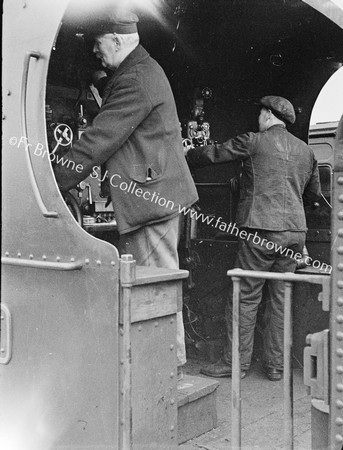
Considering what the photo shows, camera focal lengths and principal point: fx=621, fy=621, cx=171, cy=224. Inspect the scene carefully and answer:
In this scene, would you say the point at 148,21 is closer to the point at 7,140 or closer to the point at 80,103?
the point at 80,103

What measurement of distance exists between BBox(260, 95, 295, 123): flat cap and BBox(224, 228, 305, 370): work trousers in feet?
2.84

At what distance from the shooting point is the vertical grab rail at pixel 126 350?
2377mm

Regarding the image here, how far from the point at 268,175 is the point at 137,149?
1681 mm

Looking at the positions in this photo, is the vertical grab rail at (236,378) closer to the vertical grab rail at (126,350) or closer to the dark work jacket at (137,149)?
the vertical grab rail at (126,350)

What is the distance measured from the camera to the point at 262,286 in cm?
453

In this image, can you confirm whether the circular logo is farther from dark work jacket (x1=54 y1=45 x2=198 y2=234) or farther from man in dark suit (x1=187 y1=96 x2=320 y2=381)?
dark work jacket (x1=54 y1=45 x2=198 y2=234)

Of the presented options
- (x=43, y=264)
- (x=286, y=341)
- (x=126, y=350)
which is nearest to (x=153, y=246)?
(x=43, y=264)

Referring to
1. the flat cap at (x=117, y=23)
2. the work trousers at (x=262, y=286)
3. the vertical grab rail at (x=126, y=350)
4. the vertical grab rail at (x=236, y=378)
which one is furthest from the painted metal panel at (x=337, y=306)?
the work trousers at (x=262, y=286)

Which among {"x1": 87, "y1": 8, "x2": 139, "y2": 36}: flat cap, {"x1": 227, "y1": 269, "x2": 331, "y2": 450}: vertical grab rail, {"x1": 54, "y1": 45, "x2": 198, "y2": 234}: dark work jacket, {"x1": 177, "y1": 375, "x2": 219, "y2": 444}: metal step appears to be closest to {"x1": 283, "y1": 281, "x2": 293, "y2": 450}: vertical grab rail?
{"x1": 227, "y1": 269, "x2": 331, "y2": 450}: vertical grab rail

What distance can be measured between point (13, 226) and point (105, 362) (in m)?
0.77

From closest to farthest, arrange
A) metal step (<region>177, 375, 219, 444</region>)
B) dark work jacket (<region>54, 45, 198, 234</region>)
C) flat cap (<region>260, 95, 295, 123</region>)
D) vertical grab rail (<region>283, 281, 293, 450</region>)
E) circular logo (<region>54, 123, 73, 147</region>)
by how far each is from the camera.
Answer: vertical grab rail (<region>283, 281, 293, 450</region>) < dark work jacket (<region>54, 45, 198, 234</region>) < metal step (<region>177, 375, 219, 444</region>) < circular logo (<region>54, 123, 73, 147</region>) < flat cap (<region>260, 95, 295, 123</region>)

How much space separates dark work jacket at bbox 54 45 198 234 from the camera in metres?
2.93

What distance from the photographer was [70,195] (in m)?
4.09

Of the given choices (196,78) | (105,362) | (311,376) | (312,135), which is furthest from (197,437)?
(312,135)
